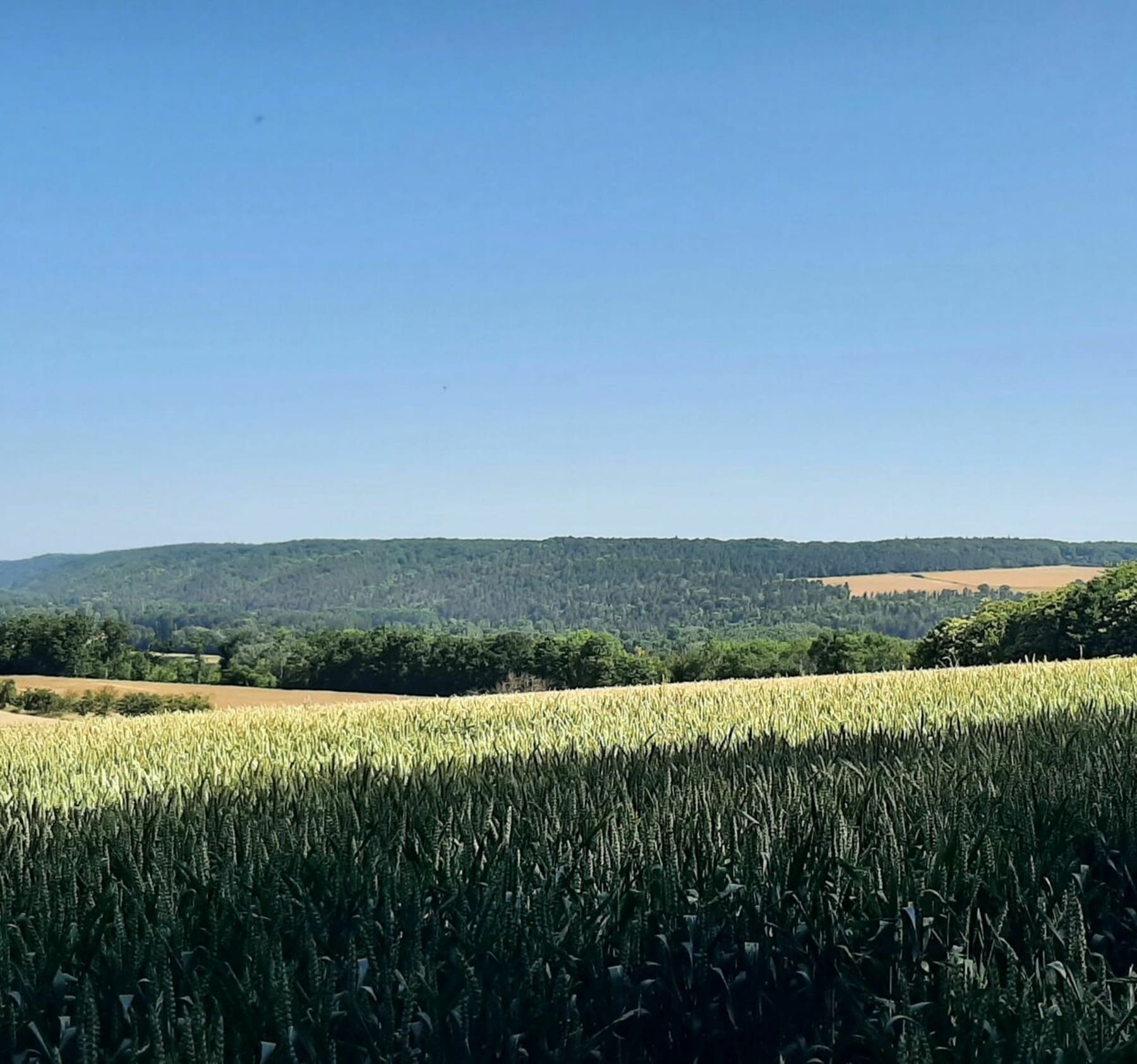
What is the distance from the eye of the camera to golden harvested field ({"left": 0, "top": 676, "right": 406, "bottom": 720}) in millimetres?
61900

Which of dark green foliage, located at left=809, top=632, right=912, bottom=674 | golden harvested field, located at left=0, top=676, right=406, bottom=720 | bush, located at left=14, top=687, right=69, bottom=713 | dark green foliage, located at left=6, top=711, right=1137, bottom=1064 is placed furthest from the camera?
dark green foliage, located at left=809, top=632, right=912, bottom=674

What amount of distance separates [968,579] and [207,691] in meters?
95.4

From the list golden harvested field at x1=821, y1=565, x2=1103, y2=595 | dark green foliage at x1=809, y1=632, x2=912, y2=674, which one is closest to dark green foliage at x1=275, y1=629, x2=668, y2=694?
dark green foliage at x1=809, y1=632, x2=912, y2=674

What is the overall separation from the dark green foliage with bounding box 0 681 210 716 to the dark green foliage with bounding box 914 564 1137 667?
118 feet

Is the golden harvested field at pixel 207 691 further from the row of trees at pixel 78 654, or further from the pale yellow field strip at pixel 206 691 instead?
the row of trees at pixel 78 654

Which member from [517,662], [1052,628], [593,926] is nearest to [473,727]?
[593,926]

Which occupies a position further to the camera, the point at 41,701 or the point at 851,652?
the point at 851,652

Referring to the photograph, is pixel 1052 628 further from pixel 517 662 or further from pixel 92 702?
pixel 92 702

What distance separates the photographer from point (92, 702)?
60.9 metres

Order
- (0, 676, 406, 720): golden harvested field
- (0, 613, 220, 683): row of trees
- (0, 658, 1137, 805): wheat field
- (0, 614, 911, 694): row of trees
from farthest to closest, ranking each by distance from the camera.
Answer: (0, 613, 220, 683): row of trees
(0, 614, 911, 694): row of trees
(0, 676, 406, 720): golden harvested field
(0, 658, 1137, 805): wheat field

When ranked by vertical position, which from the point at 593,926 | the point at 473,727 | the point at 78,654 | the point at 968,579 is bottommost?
the point at 78,654

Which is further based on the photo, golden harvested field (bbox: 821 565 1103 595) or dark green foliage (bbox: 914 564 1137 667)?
golden harvested field (bbox: 821 565 1103 595)

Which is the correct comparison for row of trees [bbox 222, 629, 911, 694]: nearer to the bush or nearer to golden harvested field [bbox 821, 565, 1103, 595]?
the bush

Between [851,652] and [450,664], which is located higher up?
[851,652]
